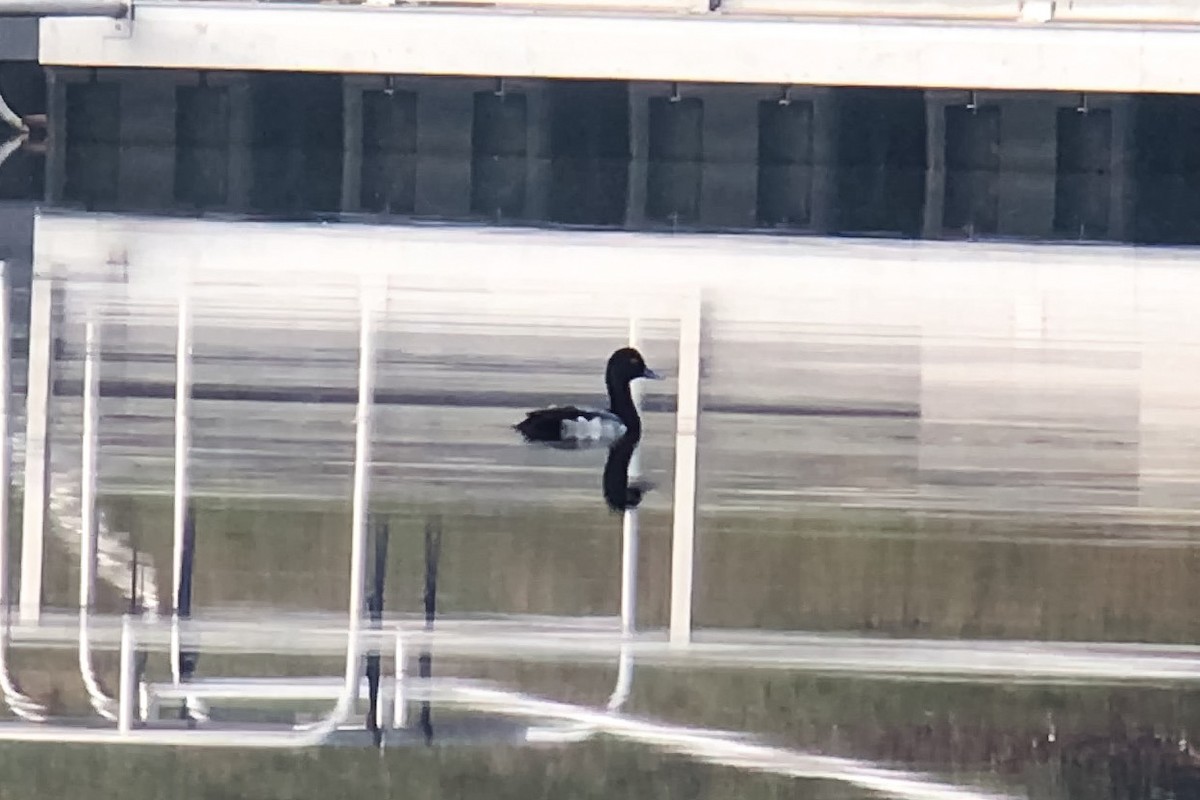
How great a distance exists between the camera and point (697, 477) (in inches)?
436

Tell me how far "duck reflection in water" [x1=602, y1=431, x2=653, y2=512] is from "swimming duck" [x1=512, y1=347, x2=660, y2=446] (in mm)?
47

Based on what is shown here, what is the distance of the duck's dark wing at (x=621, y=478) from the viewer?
416 inches

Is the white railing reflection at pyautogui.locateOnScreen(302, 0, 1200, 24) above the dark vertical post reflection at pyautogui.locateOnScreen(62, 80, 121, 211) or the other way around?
above

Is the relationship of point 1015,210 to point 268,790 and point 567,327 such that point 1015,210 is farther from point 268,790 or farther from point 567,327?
point 268,790

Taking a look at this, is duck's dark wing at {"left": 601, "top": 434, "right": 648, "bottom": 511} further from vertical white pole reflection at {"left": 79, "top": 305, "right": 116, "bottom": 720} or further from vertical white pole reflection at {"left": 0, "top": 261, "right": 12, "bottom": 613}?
vertical white pole reflection at {"left": 0, "top": 261, "right": 12, "bottom": 613}

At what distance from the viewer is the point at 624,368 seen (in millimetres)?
12359

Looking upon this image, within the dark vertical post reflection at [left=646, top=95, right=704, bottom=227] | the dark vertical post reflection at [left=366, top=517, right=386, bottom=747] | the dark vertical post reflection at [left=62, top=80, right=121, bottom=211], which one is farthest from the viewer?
the dark vertical post reflection at [left=62, top=80, right=121, bottom=211]

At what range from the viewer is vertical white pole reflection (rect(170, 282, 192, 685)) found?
8250mm

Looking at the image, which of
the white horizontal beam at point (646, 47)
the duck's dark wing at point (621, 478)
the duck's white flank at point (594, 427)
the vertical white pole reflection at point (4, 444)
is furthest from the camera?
the white horizontal beam at point (646, 47)

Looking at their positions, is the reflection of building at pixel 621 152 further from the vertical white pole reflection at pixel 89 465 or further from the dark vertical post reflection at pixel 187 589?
the dark vertical post reflection at pixel 187 589

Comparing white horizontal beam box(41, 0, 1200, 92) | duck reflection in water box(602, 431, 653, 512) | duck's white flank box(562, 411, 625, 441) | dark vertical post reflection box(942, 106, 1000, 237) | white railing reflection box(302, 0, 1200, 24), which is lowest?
duck reflection in water box(602, 431, 653, 512)

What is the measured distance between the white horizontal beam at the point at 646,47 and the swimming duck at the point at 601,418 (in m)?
12.2

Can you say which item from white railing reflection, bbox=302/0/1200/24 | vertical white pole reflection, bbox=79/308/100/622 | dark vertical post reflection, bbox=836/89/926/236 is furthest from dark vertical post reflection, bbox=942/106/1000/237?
vertical white pole reflection, bbox=79/308/100/622

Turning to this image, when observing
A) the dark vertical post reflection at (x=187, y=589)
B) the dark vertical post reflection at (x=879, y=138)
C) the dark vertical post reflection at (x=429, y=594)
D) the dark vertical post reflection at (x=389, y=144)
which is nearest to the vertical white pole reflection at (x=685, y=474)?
the dark vertical post reflection at (x=429, y=594)
